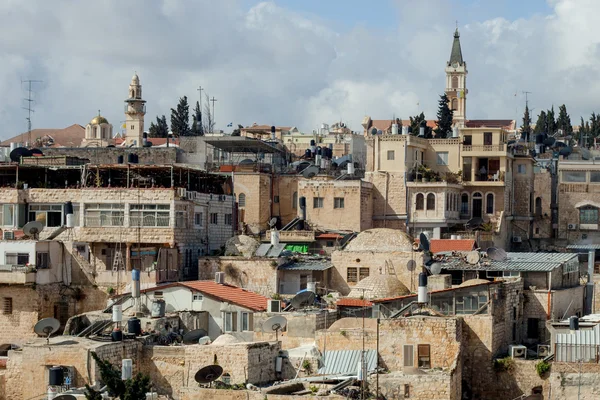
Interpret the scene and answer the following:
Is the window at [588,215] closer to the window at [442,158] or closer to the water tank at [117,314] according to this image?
the window at [442,158]

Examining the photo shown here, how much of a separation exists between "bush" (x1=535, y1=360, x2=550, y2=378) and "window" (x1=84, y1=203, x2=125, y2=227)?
1466cm

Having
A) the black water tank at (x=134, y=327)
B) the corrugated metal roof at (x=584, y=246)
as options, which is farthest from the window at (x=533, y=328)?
the corrugated metal roof at (x=584, y=246)

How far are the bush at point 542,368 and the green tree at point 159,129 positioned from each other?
62732 millimetres

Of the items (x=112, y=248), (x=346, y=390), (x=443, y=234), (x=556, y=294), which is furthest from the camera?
(x=443, y=234)

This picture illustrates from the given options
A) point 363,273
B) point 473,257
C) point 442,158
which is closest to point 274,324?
point 363,273

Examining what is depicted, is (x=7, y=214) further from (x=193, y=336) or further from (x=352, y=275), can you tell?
(x=352, y=275)

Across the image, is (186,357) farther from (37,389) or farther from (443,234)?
(443,234)

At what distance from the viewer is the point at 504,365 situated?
3506cm

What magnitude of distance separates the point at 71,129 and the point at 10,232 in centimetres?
7313

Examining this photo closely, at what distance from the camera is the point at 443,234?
2096 inches

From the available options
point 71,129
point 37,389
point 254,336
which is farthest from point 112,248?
point 71,129

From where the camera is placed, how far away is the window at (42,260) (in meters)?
39.1

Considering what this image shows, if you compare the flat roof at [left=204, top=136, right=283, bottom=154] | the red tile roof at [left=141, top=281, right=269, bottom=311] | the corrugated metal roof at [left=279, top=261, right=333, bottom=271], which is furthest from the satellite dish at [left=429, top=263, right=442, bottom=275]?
the flat roof at [left=204, top=136, right=283, bottom=154]

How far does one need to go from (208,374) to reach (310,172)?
2280 centimetres
